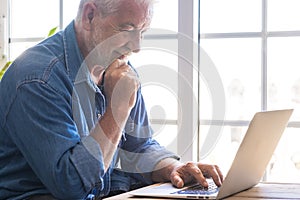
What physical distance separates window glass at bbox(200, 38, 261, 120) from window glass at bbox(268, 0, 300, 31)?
0.11 meters

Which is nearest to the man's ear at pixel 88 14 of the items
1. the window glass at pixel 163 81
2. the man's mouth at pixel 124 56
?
the man's mouth at pixel 124 56

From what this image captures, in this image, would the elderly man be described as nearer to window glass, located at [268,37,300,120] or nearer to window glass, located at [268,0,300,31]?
window glass, located at [268,37,300,120]

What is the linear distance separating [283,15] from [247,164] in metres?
1.24

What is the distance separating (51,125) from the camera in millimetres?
1420

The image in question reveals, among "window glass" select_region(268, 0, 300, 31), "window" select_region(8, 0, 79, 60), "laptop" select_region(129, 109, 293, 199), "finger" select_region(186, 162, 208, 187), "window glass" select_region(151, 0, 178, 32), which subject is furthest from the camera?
"window" select_region(8, 0, 79, 60)

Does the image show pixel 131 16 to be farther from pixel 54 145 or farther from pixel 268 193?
pixel 268 193

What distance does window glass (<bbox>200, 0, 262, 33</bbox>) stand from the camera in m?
2.54

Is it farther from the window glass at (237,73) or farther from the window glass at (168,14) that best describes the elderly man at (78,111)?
the window glass at (168,14)

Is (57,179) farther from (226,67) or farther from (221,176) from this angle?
(226,67)

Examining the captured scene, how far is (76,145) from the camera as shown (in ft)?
4.68

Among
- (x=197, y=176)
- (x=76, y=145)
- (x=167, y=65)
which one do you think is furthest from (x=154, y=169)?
(x=167, y=65)

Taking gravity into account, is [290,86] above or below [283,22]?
below

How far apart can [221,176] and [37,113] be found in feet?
1.90

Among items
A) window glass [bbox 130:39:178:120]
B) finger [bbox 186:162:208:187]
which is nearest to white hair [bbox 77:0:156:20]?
finger [bbox 186:162:208:187]
